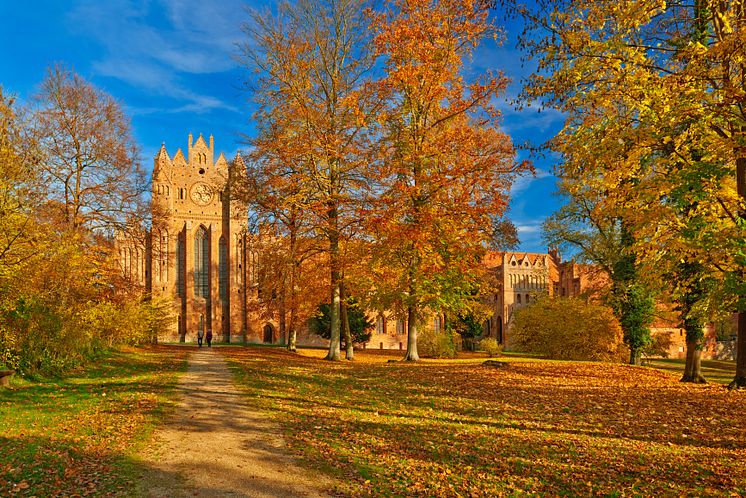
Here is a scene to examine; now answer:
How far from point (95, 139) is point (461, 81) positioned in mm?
15953

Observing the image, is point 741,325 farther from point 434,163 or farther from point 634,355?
point 634,355

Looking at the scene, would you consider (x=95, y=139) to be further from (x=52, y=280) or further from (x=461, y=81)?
(x=461, y=81)

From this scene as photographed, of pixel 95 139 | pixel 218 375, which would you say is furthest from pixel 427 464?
pixel 95 139

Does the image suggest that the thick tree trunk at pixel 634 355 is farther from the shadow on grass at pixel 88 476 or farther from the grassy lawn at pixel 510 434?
the shadow on grass at pixel 88 476

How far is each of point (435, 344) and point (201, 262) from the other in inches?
1520

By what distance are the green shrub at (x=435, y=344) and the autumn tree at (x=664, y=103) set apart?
19.4 m

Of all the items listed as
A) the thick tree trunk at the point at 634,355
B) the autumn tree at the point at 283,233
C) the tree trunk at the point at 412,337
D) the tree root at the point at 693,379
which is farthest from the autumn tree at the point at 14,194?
the thick tree trunk at the point at 634,355

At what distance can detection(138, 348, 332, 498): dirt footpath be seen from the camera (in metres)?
6.28

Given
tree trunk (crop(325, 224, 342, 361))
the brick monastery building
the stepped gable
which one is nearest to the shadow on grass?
tree trunk (crop(325, 224, 342, 361))

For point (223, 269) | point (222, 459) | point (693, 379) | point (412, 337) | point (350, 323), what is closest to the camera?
point (222, 459)

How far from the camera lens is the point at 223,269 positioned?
62000 mm

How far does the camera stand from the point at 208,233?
61.9 m

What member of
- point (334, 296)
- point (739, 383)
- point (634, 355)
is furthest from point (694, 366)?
point (334, 296)

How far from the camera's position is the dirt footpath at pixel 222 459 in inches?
247
